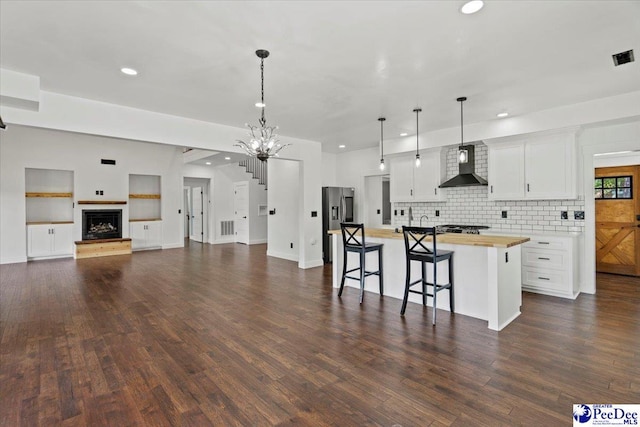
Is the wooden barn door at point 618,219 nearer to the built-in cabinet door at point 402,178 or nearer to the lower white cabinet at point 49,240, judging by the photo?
the built-in cabinet door at point 402,178

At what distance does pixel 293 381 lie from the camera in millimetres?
2416

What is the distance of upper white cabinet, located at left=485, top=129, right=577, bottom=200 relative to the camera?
15.3 feet

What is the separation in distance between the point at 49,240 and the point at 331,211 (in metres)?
7.07

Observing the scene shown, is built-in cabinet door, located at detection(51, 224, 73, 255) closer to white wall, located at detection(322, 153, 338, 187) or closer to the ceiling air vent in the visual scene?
white wall, located at detection(322, 153, 338, 187)

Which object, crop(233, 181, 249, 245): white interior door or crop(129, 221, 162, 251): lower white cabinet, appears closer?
crop(129, 221, 162, 251): lower white cabinet

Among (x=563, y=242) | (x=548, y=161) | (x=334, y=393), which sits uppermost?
(x=548, y=161)

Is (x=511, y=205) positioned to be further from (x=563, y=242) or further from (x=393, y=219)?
(x=393, y=219)

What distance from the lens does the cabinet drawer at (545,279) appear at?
4543 mm

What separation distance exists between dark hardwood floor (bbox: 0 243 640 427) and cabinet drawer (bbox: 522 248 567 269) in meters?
0.50

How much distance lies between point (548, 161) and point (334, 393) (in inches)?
186

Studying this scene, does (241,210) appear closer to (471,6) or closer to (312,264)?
(312,264)

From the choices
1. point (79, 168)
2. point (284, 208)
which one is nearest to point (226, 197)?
point (284, 208)

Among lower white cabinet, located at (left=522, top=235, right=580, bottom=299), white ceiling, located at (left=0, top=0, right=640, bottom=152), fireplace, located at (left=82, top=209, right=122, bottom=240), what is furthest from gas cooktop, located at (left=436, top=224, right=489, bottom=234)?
fireplace, located at (left=82, top=209, right=122, bottom=240)

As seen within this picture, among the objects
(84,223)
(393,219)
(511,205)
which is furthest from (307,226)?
(84,223)
